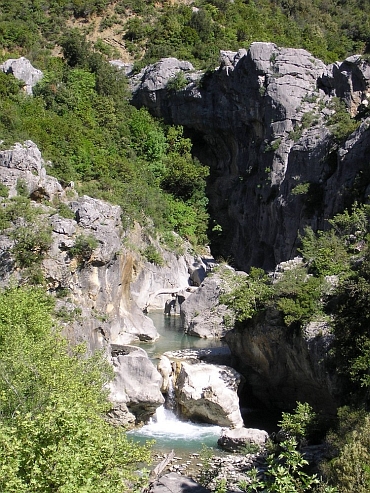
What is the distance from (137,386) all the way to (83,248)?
7.86 meters

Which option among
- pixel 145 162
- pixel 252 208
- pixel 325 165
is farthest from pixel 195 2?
pixel 325 165

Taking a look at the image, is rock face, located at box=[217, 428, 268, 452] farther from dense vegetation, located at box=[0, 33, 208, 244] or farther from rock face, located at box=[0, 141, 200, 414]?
dense vegetation, located at box=[0, 33, 208, 244]

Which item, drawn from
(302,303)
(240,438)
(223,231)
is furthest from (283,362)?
(223,231)

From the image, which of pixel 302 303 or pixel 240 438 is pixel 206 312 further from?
pixel 240 438

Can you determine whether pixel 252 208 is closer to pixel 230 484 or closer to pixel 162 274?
pixel 162 274

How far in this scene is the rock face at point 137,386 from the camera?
2047 cm

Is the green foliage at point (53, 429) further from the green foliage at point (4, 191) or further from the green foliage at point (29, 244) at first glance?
the green foliage at point (4, 191)

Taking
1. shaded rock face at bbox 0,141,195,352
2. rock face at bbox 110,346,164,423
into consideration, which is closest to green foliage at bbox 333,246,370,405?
rock face at bbox 110,346,164,423

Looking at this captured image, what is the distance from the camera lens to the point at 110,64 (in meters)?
53.4

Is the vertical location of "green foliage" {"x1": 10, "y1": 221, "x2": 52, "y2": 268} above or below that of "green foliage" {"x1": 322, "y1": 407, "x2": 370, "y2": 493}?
above

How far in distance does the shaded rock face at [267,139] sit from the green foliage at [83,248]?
47.5ft

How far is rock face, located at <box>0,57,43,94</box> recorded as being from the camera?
145 ft

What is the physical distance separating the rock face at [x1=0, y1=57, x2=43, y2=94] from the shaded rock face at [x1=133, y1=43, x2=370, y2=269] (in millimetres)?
10187

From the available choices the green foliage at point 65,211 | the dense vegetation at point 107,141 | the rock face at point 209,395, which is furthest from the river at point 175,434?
the dense vegetation at point 107,141
